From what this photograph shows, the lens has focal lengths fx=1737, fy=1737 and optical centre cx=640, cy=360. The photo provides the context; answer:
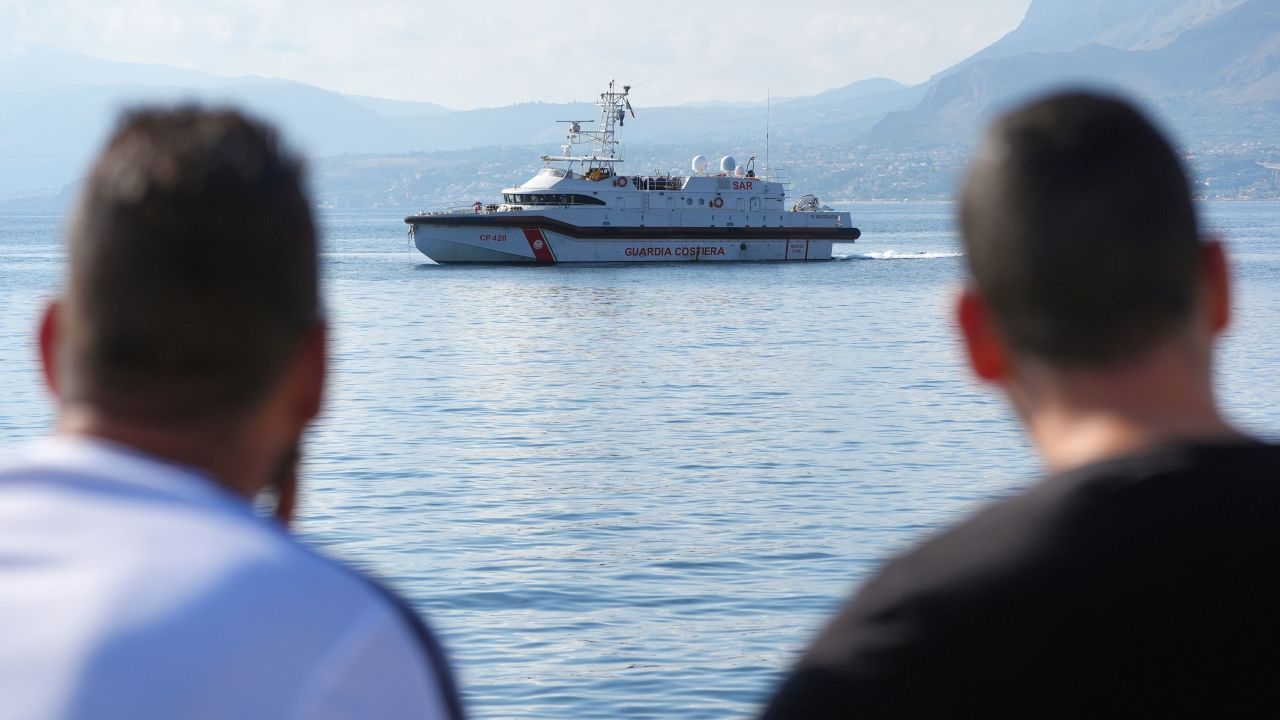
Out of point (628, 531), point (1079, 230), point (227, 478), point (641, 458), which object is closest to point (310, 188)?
point (227, 478)

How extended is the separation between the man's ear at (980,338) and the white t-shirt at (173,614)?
756 mm

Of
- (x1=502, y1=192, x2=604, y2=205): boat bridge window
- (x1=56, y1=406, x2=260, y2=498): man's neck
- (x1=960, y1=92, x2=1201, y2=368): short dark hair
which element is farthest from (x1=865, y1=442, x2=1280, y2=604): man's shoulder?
(x1=502, y1=192, x2=604, y2=205): boat bridge window

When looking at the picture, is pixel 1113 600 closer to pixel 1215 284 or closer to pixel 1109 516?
pixel 1109 516

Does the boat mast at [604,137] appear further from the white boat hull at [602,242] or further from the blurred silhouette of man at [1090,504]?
A: the blurred silhouette of man at [1090,504]

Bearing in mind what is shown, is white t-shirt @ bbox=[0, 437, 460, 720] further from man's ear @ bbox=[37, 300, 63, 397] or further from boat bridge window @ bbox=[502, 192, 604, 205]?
boat bridge window @ bbox=[502, 192, 604, 205]

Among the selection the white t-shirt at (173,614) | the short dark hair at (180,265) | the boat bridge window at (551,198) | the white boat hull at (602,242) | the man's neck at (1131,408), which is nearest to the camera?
the white t-shirt at (173,614)

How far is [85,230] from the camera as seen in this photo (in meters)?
1.56

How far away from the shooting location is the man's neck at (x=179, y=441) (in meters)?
1.58

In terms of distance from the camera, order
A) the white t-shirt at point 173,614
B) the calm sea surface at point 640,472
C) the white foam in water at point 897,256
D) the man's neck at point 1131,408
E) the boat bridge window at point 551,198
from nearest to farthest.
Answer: the white t-shirt at point 173,614 → the man's neck at point 1131,408 → the calm sea surface at point 640,472 → the boat bridge window at point 551,198 → the white foam in water at point 897,256

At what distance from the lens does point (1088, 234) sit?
179 cm

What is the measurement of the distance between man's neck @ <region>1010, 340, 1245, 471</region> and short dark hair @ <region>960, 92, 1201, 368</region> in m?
0.02

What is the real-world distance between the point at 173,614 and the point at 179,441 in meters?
0.30

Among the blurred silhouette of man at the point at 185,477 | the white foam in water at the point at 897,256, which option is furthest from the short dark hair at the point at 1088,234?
the white foam in water at the point at 897,256

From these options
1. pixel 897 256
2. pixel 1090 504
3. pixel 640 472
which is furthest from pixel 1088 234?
pixel 897 256
